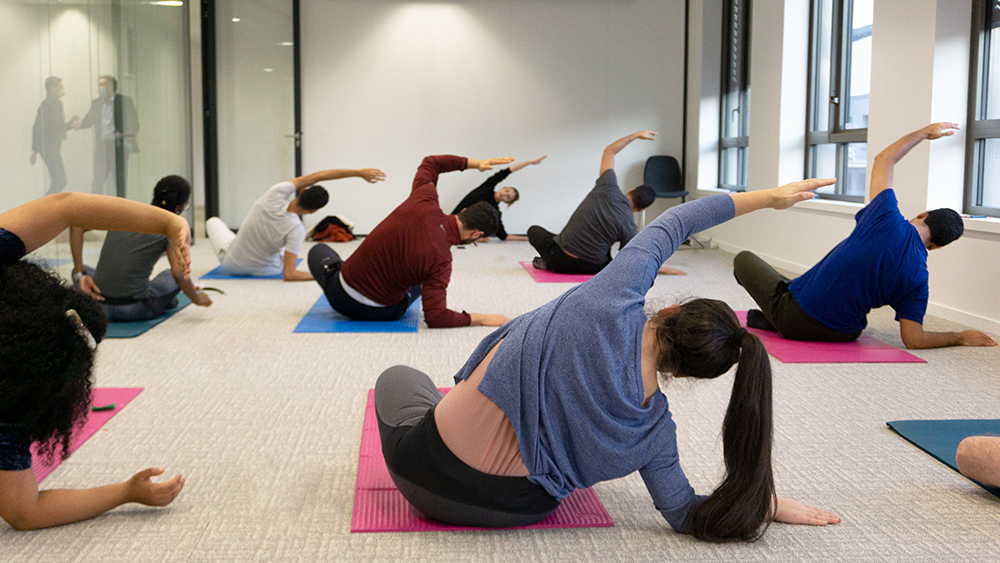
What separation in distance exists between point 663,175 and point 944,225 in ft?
17.0

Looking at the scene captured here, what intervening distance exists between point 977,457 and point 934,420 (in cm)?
54

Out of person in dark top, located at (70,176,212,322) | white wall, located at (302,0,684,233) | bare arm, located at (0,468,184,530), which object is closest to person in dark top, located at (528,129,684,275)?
person in dark top, located at (70,176,212,322)

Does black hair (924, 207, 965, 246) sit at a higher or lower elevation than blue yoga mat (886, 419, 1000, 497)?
higher

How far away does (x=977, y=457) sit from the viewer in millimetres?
1996

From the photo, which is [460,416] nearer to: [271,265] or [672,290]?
[672,290]

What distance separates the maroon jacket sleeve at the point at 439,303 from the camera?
3.73 meters

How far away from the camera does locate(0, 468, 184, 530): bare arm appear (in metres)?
1.64

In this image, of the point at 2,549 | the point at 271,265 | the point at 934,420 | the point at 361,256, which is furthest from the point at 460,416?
the point at 271,265

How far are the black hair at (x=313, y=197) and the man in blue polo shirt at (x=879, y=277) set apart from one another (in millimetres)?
2623

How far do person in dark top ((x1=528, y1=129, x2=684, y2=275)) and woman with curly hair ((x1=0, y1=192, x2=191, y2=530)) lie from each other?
161 inches

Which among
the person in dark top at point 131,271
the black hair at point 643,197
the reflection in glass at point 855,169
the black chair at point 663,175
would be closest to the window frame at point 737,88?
the black chair at point 663,175

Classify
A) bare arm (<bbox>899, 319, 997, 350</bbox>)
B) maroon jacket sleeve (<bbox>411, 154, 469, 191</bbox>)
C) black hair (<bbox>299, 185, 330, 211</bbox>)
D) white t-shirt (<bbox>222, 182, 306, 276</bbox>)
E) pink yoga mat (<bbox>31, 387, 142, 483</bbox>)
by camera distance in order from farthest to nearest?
white t-shirt (<bbox>222, 182, 306, 276</bbox>) → black hair (<bbox>299, 185, 330, 211</bbox>) → maroon jacket sleeve (<bbox>411, 154, 469, 191</bbox>) → bare arm (<bbox>899, 319, 997, 350</bbox>) → pink yoga mat (<bbox>31, 387, 142, 483</bbox>)

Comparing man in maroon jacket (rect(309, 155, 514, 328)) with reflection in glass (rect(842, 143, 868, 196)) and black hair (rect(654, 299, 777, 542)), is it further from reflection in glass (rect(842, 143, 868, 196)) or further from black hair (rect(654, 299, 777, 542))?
reflection in glass (rect(842, 143, 868, 196))

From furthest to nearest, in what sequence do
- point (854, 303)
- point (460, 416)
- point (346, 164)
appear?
point (346, 164), point (854, 303), point (460, 416)
